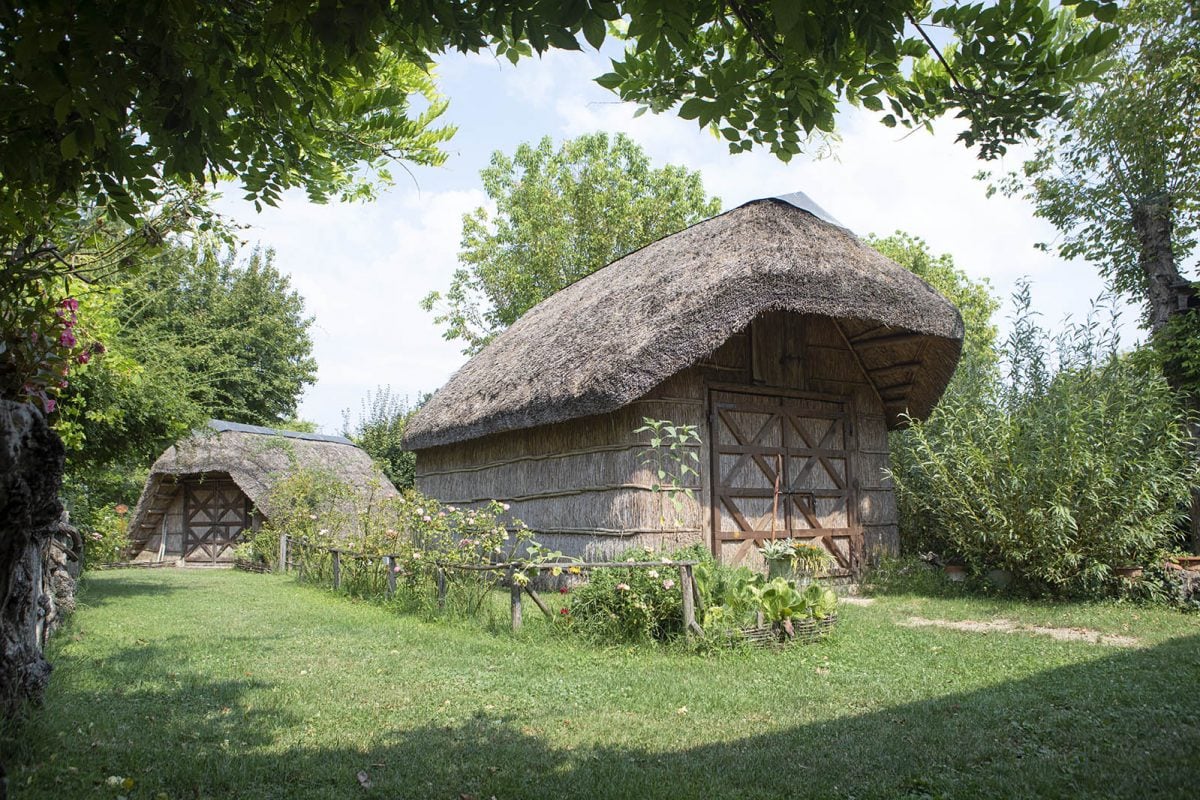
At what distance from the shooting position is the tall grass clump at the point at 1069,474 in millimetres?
7961

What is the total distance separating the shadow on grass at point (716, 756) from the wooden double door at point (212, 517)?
15.7m

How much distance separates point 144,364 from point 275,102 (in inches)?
319

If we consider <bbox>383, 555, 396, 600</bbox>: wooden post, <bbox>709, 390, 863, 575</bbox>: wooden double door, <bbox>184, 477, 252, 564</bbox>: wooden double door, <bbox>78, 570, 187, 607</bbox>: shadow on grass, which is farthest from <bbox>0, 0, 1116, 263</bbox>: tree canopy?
<bbox>184, 477, 252, 564</bbox>: wooden double door

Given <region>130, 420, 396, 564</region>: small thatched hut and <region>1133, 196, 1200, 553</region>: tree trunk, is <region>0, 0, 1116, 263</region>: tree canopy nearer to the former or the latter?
<region>1133, 196, 1200, 553</region>: tree trunk

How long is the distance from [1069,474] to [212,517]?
18.3m

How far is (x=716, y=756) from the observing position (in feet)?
11.9

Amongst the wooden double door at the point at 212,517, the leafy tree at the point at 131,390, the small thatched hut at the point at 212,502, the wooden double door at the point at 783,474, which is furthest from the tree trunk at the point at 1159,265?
the wooden double door at the point at 212,517

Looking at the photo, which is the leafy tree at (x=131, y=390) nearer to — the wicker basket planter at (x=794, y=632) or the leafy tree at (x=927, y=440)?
the wicker basket planter at (x=794, y=632)

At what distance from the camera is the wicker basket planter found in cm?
609

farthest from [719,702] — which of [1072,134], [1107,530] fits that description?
[1072,134]

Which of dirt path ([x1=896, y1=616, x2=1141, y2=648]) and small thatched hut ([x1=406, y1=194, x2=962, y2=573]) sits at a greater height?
small thatched hut ([x1=406, y1=194, x2=962, y2=573])

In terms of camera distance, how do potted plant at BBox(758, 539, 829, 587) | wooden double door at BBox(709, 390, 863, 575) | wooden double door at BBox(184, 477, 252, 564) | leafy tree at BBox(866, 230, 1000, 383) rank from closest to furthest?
potted plant at BBox(758, 539, 829, 587) → wooden double door at BBox(709, 390, 863, 575) → wooden double door at BBox(184, 477, 252, 564) → leafy tree at BBox(866, 230, 1000, 383)

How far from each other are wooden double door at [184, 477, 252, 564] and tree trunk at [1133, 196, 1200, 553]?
19.1m

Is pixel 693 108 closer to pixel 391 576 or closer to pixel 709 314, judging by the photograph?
pixel 709 314
